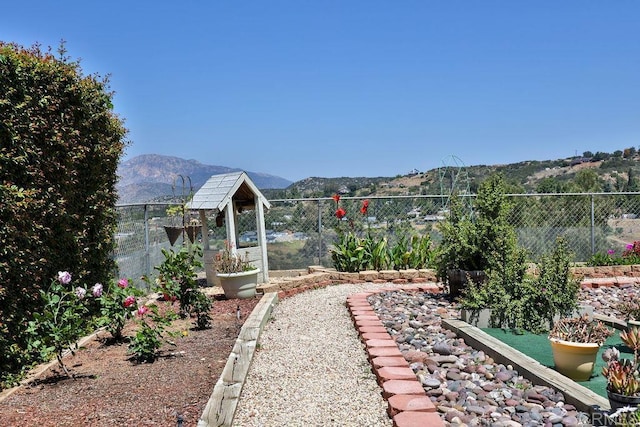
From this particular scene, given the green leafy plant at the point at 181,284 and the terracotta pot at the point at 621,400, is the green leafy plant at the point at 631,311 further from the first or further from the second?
the green leafy plant at the point at 181,284

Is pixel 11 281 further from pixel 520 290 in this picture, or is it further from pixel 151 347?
pixel 520 290

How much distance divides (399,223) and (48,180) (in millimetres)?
6689

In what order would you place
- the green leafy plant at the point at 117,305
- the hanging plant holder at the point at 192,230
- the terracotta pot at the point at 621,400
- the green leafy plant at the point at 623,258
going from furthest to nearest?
the green leafy plant at the point at 623,258 < the hanging plant holder at the point at 192,230 < the green leafy plant at the point at 117,305 < the terracotta pot at the point at 621,400

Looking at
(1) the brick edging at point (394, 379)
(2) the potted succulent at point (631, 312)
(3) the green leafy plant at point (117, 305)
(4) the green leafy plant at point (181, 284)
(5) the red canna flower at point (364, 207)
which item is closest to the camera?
(1) the brick edging at point (394, 379)

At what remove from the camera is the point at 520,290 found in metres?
5.23

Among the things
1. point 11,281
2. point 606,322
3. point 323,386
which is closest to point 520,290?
point 606,322

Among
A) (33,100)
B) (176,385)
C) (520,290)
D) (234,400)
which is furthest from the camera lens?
(520,290)

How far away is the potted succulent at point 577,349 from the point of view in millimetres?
3646

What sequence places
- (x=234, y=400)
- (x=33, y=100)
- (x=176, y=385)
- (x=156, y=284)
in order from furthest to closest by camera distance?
(x=156, y=284) → (x=33, y=100) → (x=176, y=385) → (x=234, y=400)

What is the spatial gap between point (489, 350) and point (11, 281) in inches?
155

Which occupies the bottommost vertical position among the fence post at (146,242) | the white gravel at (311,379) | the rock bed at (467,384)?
the white gravel at (311,379)

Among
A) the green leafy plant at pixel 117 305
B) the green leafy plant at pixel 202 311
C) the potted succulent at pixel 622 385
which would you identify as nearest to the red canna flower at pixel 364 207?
the green leafy plant at pixel 202 311

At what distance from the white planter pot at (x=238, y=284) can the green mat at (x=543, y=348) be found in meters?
3.59

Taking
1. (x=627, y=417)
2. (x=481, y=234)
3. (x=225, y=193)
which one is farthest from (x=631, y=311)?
(x=225, y=193)
